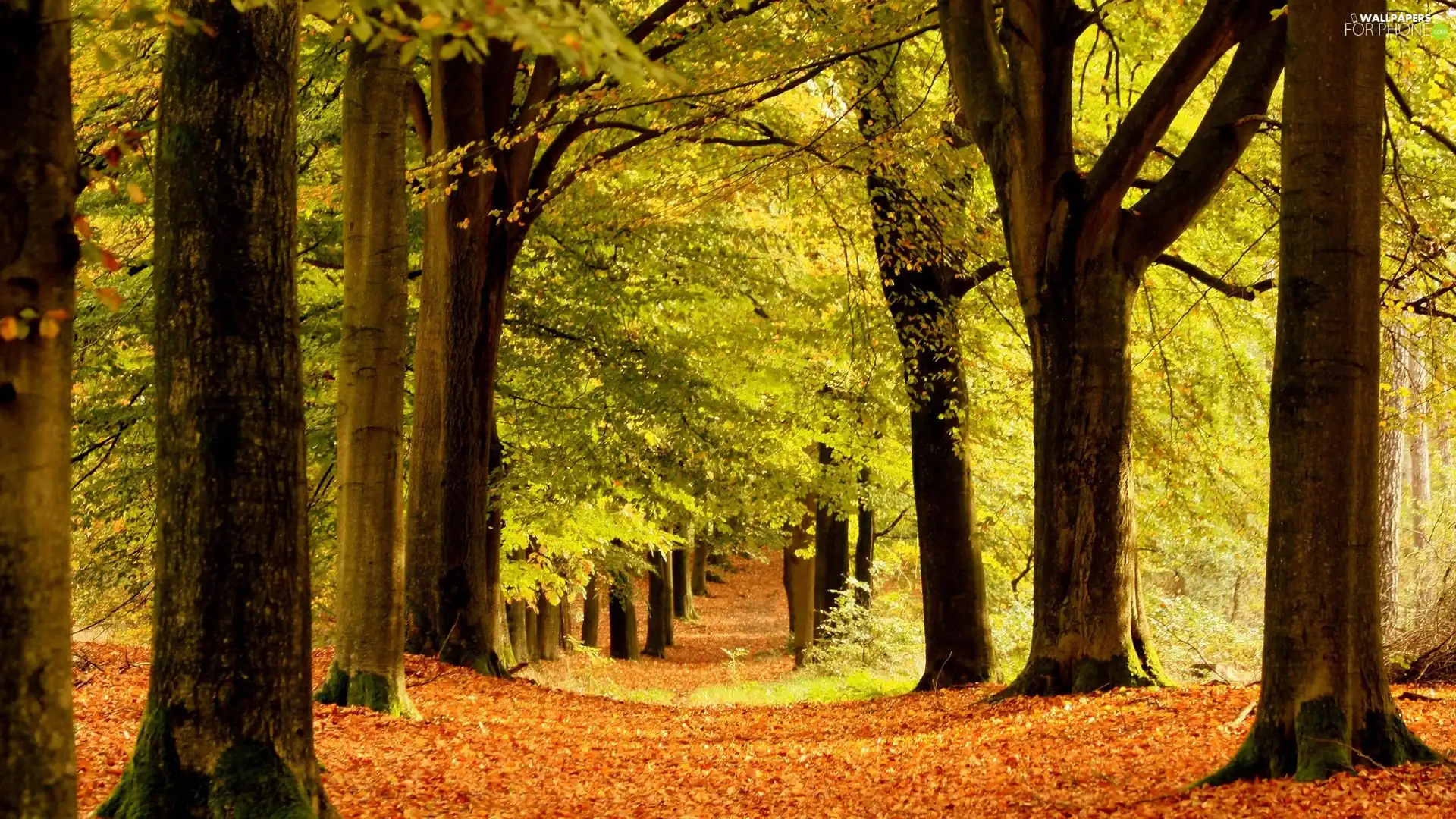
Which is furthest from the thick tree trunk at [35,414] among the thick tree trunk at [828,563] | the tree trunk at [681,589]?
the tree trunk at [681,589]

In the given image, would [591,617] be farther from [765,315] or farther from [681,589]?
[765,315]

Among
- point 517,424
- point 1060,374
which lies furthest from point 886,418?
point 1060,374

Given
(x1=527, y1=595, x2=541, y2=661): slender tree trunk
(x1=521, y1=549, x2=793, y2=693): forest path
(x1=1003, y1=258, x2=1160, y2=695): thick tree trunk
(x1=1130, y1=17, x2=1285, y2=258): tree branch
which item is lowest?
(x1=521, y1=549, x2=793, y2=693): forest path

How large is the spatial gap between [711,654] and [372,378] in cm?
2347

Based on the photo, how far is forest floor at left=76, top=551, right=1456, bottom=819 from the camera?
18.5 ft

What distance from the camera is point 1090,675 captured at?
28.9 ft

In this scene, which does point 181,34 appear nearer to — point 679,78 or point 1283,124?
point 679,78

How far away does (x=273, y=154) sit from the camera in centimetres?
484

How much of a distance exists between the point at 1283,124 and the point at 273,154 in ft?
15.6

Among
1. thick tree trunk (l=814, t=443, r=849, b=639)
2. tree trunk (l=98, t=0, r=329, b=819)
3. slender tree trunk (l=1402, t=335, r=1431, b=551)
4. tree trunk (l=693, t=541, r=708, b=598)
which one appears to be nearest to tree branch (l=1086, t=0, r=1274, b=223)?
slender tree trunk (l=1402, t=335, r=1431, b=551)

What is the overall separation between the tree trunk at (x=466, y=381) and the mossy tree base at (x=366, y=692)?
10.4ft

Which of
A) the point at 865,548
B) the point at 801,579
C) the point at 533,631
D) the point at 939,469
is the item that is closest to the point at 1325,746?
the point at 939,469

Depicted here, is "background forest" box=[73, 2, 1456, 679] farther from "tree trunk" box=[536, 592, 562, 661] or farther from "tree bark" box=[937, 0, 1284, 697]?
"tree trunk" box=[536, 592, 562, 661]

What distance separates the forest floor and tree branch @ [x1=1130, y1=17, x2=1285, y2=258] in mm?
3498
